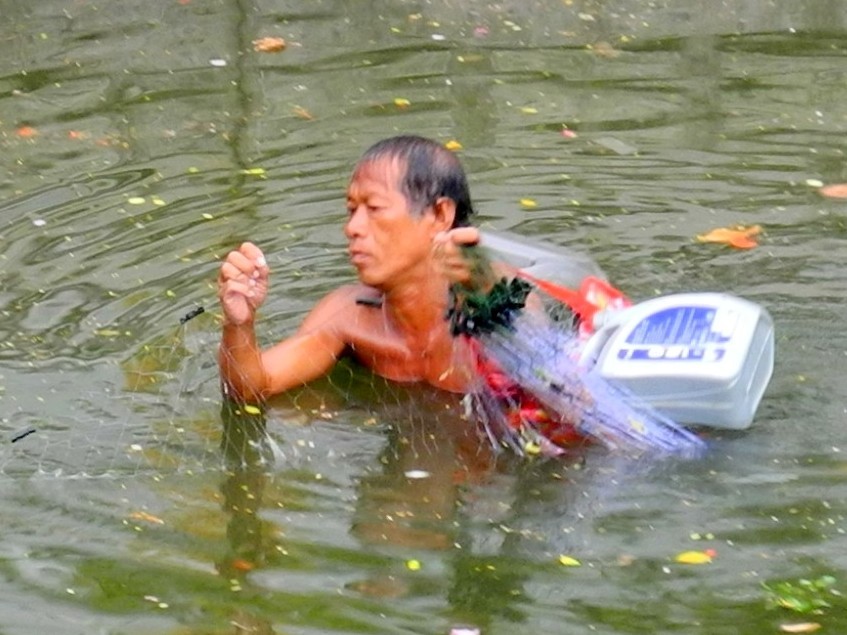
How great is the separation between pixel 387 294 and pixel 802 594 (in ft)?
5.78

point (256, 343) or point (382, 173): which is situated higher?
point (382, 173)

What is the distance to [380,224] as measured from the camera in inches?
206

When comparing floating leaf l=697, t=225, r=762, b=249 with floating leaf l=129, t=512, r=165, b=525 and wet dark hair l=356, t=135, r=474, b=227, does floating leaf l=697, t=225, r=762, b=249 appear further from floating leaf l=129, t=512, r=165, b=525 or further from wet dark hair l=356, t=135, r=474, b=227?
floating leaf l=129, t=512, r=165, b=525

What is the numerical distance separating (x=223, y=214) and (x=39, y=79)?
1976mm

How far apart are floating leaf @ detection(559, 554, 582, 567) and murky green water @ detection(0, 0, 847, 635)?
4 centimetres

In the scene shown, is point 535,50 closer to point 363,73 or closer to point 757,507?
point 363,73

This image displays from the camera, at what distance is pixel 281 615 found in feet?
13.7

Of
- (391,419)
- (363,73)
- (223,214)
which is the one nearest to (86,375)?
(391,419)

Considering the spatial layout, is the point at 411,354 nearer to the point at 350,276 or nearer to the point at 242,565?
the point at 350,276

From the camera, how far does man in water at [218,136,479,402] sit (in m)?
5.11

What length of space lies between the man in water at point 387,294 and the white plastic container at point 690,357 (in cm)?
51

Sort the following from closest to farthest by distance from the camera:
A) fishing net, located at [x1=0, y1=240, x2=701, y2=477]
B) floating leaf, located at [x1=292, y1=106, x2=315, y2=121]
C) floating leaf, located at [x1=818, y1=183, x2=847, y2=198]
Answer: fishing net, located at [x1=0, y1=240, x2=701, y2=477]
floating leaf, located at [x1=818, y1=183, x2=847, y2=198]
floating leaf, located at [x1=292, y1=106, x2=315, y2=121]

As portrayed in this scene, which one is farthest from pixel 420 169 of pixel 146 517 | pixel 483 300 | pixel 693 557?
pixel 693 557

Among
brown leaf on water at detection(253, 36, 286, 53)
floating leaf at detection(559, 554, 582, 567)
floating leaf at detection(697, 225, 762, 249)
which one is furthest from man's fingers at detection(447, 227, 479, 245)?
brown leaf on water at detection(253, 36, 286, 53)
